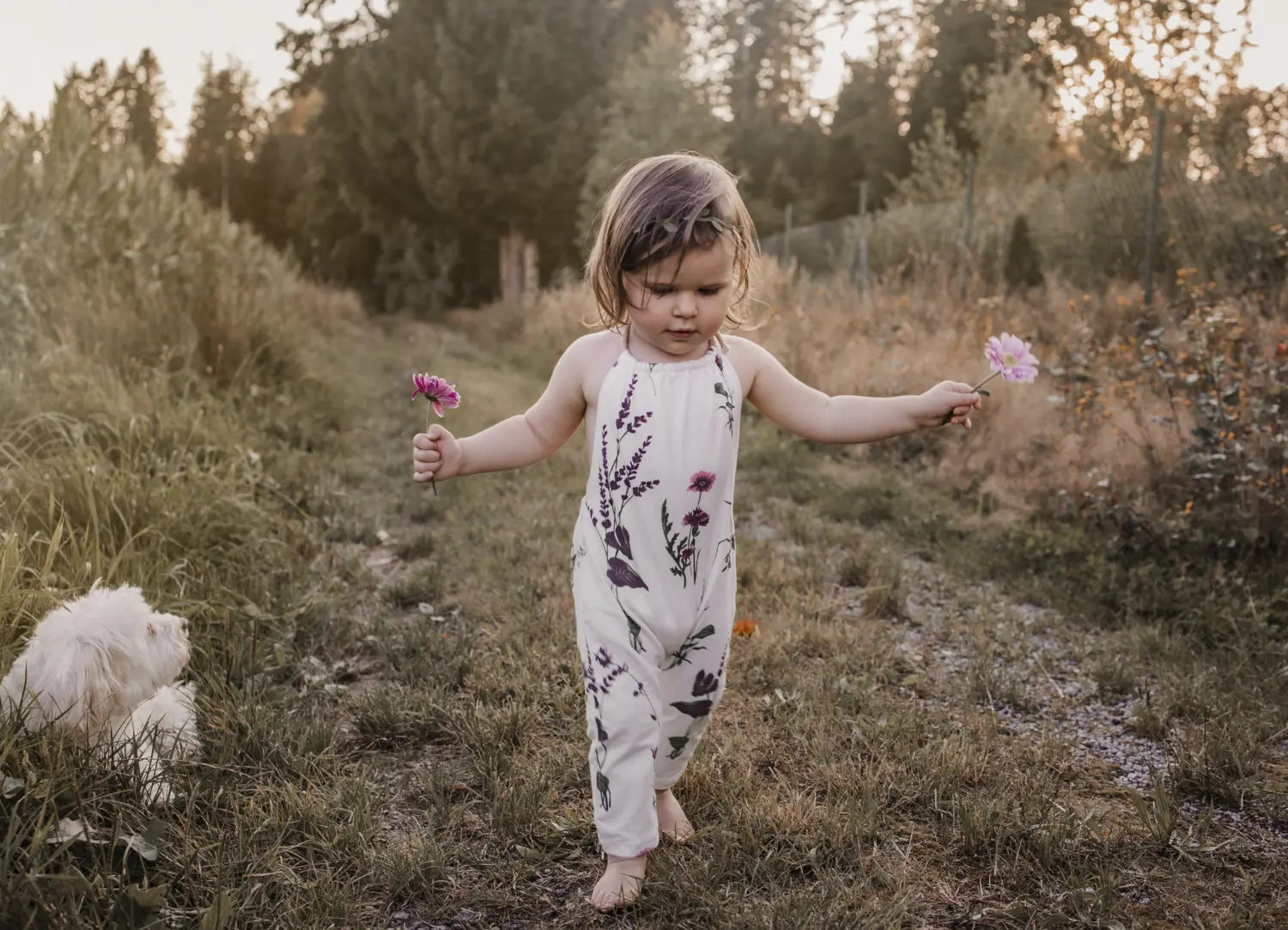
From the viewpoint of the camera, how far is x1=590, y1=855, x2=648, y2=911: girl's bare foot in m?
2.00

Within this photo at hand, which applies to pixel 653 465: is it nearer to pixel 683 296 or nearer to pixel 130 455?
pixel 683 296

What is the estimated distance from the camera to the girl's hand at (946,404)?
2053mm

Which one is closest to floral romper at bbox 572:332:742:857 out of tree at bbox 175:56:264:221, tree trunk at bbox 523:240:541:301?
tree trunk at bbox 523:240:541:301

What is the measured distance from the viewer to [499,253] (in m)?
22.8

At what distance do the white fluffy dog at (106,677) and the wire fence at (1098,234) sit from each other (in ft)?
23.4

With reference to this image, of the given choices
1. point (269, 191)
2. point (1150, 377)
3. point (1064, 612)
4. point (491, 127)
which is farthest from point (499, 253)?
point (1064, 612)

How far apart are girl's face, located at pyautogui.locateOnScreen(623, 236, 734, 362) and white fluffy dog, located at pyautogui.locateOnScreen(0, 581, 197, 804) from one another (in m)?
1.38

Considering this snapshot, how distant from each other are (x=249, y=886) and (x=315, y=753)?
0.56 m

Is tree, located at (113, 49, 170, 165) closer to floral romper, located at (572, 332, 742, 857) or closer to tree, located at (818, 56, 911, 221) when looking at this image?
tree, located at (818, 56, 911, 221)

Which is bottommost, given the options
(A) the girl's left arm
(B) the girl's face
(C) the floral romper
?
(C) the floral romper

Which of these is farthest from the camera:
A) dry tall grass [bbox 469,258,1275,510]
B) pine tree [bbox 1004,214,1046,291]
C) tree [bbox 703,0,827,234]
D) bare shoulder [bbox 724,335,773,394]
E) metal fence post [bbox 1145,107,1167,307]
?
tree [bbox 703,0,827,234]

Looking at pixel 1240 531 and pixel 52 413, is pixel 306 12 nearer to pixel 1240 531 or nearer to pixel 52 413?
pixel 52 413

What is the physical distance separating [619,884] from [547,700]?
89cm

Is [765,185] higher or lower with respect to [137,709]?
higher
